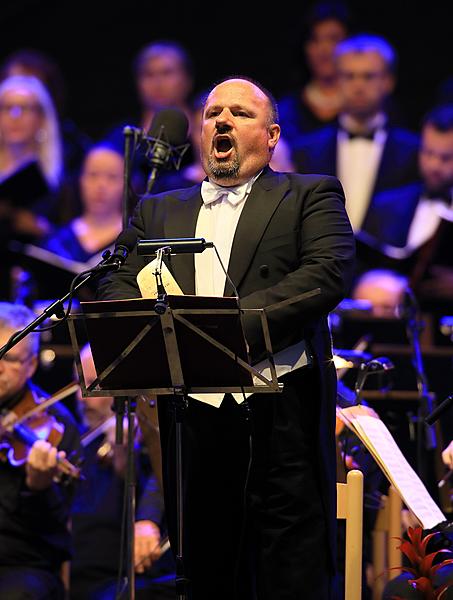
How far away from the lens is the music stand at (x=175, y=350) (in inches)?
115

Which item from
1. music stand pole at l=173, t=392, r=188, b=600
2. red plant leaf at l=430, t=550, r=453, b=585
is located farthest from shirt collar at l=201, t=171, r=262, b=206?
red plant leaf at l=430, t=550, r=453, b=585

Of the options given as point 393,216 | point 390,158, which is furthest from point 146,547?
point 390,158

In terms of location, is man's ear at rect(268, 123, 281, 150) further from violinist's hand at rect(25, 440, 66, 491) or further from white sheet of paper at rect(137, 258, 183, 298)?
violinist's hand at rect(25, 440, 66, 491)

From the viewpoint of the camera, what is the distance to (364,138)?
24.6 ft

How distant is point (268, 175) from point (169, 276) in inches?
21.6

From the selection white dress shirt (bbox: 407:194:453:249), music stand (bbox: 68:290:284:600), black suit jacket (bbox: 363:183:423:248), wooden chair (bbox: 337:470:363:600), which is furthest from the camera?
black suit jacket (bbox: 363:183:423:248)

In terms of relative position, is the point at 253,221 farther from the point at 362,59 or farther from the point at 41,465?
the point at 362,59

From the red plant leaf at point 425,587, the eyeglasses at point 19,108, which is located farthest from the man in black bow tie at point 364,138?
the red plant leaf at point 425,587

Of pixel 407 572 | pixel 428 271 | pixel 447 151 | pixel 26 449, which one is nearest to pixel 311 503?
pixel 407 572

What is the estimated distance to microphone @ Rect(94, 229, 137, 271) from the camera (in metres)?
3.13

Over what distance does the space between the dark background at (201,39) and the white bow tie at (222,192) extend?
434 cm

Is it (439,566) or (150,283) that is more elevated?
(150,283)

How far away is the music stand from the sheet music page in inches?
27.2

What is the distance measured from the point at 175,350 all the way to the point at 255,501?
1.93 feet
